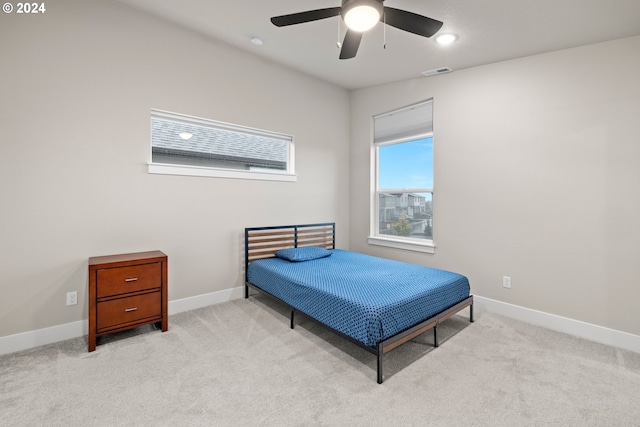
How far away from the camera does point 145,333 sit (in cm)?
260

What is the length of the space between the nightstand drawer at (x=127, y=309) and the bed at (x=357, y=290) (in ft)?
3.44

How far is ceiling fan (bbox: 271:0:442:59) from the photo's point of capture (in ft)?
5.99

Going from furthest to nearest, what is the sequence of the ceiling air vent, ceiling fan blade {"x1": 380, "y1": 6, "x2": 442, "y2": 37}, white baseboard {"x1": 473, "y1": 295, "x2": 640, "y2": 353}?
1. the ceiling air vent
2. white baseboard {"x1": 473, "y1": 295, "x2": 640, "y2": 353}
3. ceiling fan blade {"x1": 380, "y1": 6, "x2": 442, "y2": 37}

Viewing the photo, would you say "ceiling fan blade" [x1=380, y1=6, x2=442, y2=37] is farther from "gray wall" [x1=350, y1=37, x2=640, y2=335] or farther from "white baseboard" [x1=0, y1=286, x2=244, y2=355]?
"white baseboard" [x1=0, y1=286, x2=244, y2=355]

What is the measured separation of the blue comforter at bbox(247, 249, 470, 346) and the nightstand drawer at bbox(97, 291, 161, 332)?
1.05 m

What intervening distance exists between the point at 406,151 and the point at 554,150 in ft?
5.57

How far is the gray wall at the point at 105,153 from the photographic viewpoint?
7.57ft

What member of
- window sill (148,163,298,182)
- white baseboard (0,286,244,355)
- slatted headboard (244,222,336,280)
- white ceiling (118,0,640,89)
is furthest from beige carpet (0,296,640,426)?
white ceiling (118,0,640,89)

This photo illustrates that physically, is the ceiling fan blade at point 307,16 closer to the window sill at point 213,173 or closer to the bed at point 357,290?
the window sill at point 213,173

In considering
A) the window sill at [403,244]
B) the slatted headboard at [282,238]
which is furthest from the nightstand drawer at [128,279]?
the window sill at [403,244]

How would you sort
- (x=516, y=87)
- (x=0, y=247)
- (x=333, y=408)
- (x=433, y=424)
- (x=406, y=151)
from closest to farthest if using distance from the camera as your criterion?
(x=433, y=424), (x=333, y=408), (x=0, y=247), (x=516, y=87), (x=406, y=151)

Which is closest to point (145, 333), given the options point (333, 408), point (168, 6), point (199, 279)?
point (199, 279)

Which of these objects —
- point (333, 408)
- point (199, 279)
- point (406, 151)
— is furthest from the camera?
point (406, 151)

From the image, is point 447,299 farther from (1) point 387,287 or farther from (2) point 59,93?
(2) point 59,93
